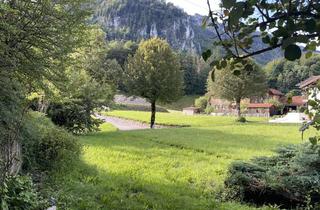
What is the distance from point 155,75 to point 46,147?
27.0 metres

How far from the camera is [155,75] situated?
3609cm

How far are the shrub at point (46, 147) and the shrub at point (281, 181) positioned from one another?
4086mm

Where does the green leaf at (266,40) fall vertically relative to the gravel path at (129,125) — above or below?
above

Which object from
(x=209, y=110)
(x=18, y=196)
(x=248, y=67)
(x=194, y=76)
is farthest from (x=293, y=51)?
(x=194, y=76)

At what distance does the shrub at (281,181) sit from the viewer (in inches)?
315

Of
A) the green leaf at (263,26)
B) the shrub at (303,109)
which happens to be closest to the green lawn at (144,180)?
the shrub at (303,109)

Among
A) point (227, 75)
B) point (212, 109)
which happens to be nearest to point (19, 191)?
point (227, 75)

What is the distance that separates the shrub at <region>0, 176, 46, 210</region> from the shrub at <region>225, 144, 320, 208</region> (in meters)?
4.84

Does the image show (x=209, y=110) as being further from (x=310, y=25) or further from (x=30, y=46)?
(x=310, y=25)

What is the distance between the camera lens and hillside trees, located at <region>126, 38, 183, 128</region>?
1425 inches

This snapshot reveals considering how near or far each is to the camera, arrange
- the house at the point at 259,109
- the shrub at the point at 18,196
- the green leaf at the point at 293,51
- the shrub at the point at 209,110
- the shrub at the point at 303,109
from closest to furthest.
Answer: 1. the green leaf at the point at 293,51
2. the shrub at the point at 303,109
3. the shrub at the point at 18,196
4. the shrub at the point at 209,110
5. the house at the point at 259,109

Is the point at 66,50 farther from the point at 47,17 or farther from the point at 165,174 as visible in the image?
the point at 165,174

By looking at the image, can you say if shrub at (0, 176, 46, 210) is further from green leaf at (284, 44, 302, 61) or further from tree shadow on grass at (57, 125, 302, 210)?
green leaf at (284, 44, 302, 61)

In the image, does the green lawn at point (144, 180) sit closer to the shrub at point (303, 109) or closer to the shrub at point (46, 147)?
the shrub at point (46, 147)
